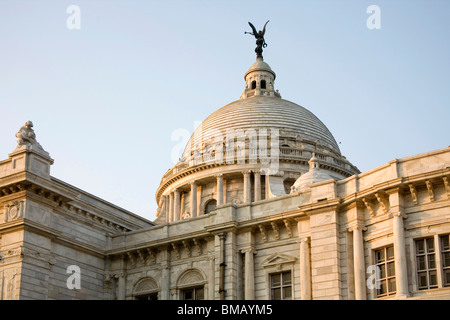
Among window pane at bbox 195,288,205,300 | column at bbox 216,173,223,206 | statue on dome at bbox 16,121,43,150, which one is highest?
column at bbox 216,173,223,206

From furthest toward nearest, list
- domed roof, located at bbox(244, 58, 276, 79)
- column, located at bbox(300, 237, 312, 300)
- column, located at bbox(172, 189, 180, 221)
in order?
1. domed roof, located at bbox(244, 58, 276, 79)
2. column, located at bbox(172, 189, 180, 221)
3. column, located at bbox(300, 237, 312, 300)

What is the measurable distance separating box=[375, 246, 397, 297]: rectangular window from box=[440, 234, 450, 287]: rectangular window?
2381mm

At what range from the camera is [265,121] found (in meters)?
67.1

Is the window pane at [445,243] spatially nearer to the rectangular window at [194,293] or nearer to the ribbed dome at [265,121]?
the rectangular window at [194,293]

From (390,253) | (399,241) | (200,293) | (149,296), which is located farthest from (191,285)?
(399,241)

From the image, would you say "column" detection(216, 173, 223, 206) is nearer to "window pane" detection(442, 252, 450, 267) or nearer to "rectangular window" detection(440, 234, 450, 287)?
"rectangular window" detection(440, 234, 450, 287)

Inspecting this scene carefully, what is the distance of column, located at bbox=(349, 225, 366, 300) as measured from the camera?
3609 centimetres

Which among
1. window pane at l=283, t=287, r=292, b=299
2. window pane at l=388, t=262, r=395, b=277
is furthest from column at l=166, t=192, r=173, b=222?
window pane at l=388, t=262, r=395, b=277

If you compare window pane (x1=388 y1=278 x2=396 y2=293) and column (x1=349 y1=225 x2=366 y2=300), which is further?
column (x1=349 y1=225 x2=366 y2=300)

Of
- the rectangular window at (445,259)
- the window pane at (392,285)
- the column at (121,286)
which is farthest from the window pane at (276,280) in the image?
→ the column at (121,286)

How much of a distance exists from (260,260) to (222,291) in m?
2.57
